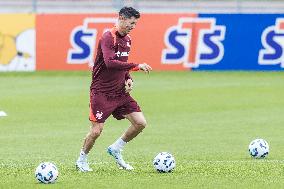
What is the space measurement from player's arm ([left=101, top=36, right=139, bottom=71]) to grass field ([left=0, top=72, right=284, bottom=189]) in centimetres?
140

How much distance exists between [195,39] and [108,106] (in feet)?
55.9

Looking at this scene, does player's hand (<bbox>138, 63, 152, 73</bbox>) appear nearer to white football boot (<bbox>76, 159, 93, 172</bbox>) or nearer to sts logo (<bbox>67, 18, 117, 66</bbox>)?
white football boot (<bbox>76, 159, 93, 172</bbox>)

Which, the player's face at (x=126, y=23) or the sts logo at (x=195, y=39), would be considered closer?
the player's face at (x=126, y=23)

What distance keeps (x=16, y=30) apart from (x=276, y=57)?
26.4 ft

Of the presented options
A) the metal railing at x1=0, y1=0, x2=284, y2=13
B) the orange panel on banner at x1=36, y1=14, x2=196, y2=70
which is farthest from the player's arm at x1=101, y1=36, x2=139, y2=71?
the metal railing at x1=0, y1=0, x2=284, y2=13

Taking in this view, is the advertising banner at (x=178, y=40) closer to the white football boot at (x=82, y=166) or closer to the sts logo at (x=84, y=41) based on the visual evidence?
the sts logo at (x=84, y=41)

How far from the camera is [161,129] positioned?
18.2m

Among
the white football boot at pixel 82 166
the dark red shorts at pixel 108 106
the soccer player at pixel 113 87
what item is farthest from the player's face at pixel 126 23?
the white football boot at pixel 82 166

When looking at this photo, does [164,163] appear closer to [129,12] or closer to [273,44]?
[129,12]

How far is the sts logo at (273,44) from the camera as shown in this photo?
97.8 ft

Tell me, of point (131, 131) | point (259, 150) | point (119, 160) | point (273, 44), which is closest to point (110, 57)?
point (131, 131)

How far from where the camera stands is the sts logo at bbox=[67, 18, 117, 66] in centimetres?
2970

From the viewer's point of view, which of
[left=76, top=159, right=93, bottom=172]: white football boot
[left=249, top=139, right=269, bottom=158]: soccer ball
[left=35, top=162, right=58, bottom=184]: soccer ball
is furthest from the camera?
[left=249, top=139, right=269, bottom=158]: soccer ball

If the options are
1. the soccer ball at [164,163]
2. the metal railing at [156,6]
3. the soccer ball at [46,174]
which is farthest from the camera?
the metal railing at [156,6]
